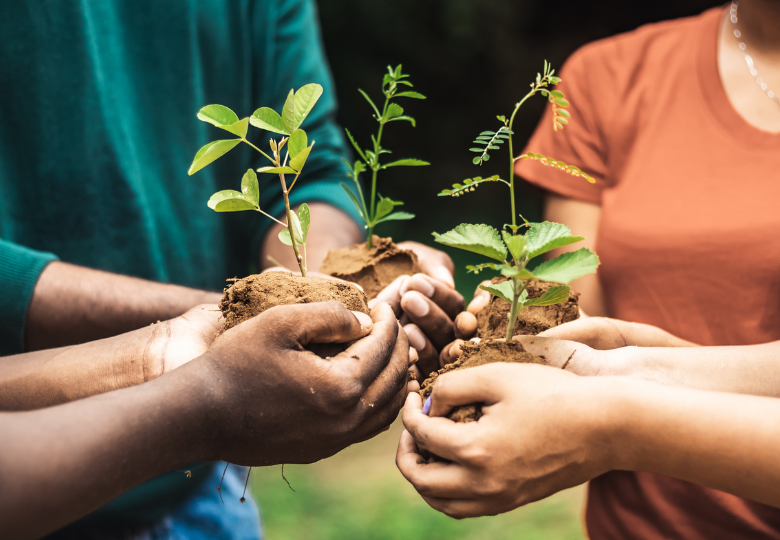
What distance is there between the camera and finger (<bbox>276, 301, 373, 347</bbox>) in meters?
0.94

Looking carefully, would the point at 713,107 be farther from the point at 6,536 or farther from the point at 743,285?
the point at 6,536

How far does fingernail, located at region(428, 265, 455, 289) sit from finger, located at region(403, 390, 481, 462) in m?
0.55

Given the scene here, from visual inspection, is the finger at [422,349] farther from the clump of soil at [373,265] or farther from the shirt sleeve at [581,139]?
the shirt sleeve at [581,139]

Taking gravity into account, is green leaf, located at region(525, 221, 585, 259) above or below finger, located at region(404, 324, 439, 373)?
above

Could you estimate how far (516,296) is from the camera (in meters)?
1.04

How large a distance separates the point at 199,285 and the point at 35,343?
0.55 m

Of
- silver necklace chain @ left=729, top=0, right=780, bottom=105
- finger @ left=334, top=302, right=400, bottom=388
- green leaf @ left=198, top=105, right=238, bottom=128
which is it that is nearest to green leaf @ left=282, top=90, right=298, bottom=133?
green leaf @ left=198, top=105, right=238, bottom=128

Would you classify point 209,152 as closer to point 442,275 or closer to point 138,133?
point 442,275

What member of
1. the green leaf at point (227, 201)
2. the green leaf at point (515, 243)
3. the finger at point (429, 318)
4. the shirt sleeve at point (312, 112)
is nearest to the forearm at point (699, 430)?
the green leaf at point (515, 243)

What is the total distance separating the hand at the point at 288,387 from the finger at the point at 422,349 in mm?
336

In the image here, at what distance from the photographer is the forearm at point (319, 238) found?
1713 millimetres

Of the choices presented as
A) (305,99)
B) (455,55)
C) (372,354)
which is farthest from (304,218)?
(455,55)

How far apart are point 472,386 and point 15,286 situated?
3.66ft

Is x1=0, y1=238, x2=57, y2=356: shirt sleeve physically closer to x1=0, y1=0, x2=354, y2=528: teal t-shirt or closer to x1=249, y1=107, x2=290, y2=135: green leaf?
x1=0, y1=0, x2=354, y2=528: teal t-shirt
